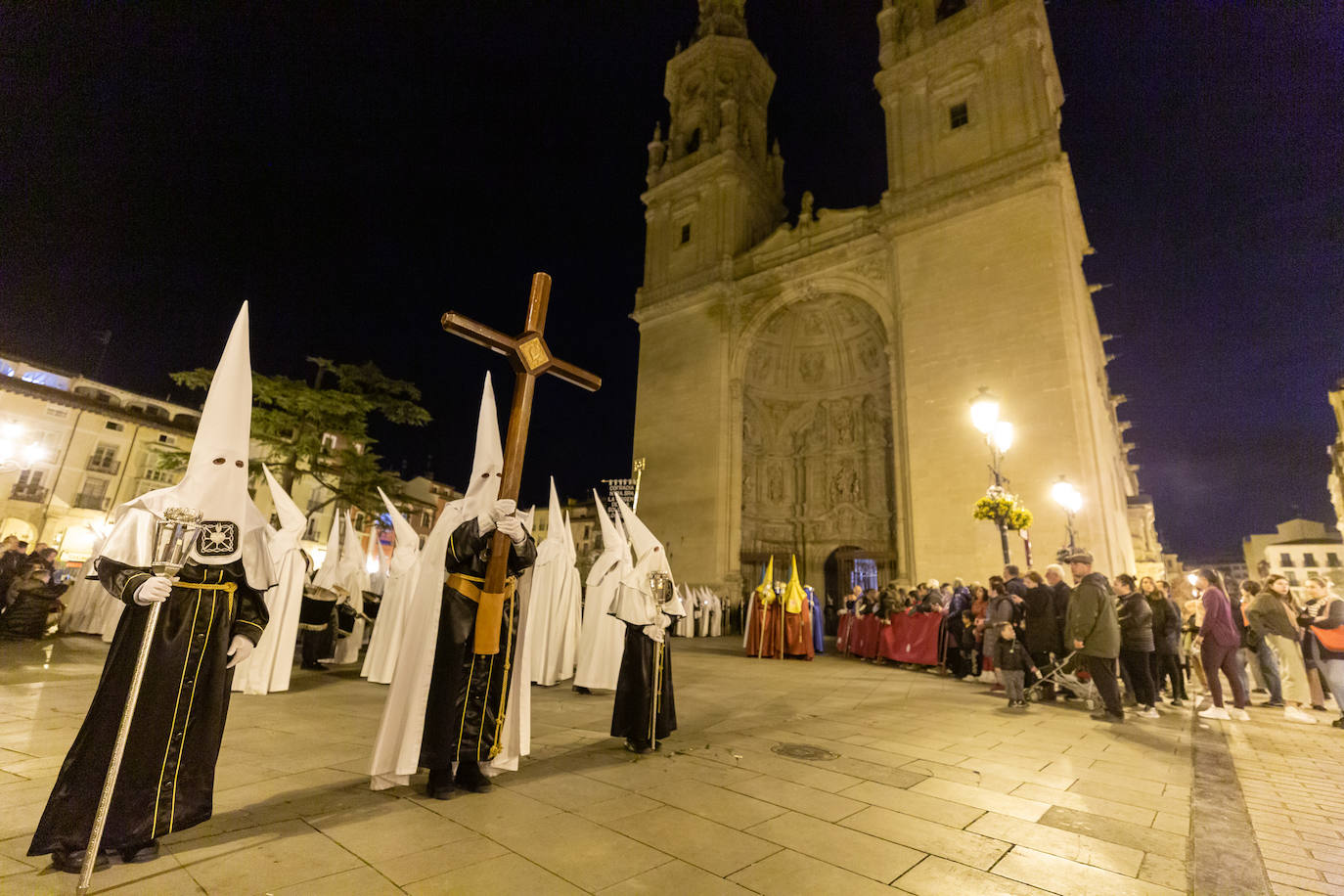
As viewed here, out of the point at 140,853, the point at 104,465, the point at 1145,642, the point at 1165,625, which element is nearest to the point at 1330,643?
the point at 1165,625

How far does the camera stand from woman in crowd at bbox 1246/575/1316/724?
7.97 m

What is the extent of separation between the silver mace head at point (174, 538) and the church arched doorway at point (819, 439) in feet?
62.4

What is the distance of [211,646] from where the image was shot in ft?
9.10

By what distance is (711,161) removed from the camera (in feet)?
79.0

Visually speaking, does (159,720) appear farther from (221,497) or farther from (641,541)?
→ (641,541)

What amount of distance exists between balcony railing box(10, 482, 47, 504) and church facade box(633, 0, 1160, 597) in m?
22.8

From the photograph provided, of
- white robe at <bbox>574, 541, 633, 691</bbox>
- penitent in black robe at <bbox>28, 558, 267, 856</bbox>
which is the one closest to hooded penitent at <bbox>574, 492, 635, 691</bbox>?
white robe at <bbox>574, 541, 633, 691</bbox>

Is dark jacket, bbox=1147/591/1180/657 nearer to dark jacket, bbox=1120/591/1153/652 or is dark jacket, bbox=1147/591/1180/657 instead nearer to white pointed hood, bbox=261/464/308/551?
dark jacket, bbox=1120/591/1153/652

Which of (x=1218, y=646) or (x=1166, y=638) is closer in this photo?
(x=1218, y=646)

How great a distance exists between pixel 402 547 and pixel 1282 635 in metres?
12.1

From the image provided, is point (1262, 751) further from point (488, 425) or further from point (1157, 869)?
point (488, 425)

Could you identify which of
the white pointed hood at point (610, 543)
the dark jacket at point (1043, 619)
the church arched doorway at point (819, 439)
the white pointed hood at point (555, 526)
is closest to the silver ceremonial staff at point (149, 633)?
the white pointed hood at point (610, 543)

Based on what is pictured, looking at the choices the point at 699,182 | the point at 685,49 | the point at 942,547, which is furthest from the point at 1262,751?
the point at 685,49

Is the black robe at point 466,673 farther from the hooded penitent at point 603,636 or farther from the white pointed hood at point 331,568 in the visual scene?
the white pointed hood at point 331,568
